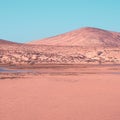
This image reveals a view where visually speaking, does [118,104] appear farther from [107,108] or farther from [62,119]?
[62,119]

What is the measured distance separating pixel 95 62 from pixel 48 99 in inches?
1212

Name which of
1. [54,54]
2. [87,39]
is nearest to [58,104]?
[54,54]

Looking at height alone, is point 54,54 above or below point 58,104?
above

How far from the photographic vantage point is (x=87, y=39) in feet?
218

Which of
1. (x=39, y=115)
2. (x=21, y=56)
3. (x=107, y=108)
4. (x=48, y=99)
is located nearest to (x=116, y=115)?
(x=107, y=108)

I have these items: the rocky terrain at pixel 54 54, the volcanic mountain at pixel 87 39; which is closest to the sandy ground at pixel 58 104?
the rocky terrain at pixel 54 54

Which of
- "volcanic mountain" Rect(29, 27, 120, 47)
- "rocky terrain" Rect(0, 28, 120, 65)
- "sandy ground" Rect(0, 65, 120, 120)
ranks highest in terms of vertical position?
"volcanic mountain" Rect(29, 27, 120, 47)

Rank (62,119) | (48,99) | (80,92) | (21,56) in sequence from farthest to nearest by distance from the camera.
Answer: (21,56) < (80,92) < (48,99) < (62,119)

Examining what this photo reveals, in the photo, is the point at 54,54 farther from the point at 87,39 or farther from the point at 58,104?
the point at 58,104

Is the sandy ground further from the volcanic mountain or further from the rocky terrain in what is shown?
the volcanic mountain

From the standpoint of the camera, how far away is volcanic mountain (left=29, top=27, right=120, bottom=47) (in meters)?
64.8

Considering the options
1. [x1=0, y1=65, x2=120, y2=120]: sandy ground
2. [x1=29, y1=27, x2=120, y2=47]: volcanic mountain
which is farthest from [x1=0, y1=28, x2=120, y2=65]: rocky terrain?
[x1=0, y1=65, x2=120, y2=120]: sandy ground

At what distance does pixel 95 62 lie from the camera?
1660 inches

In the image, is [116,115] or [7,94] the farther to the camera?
[7,94]
